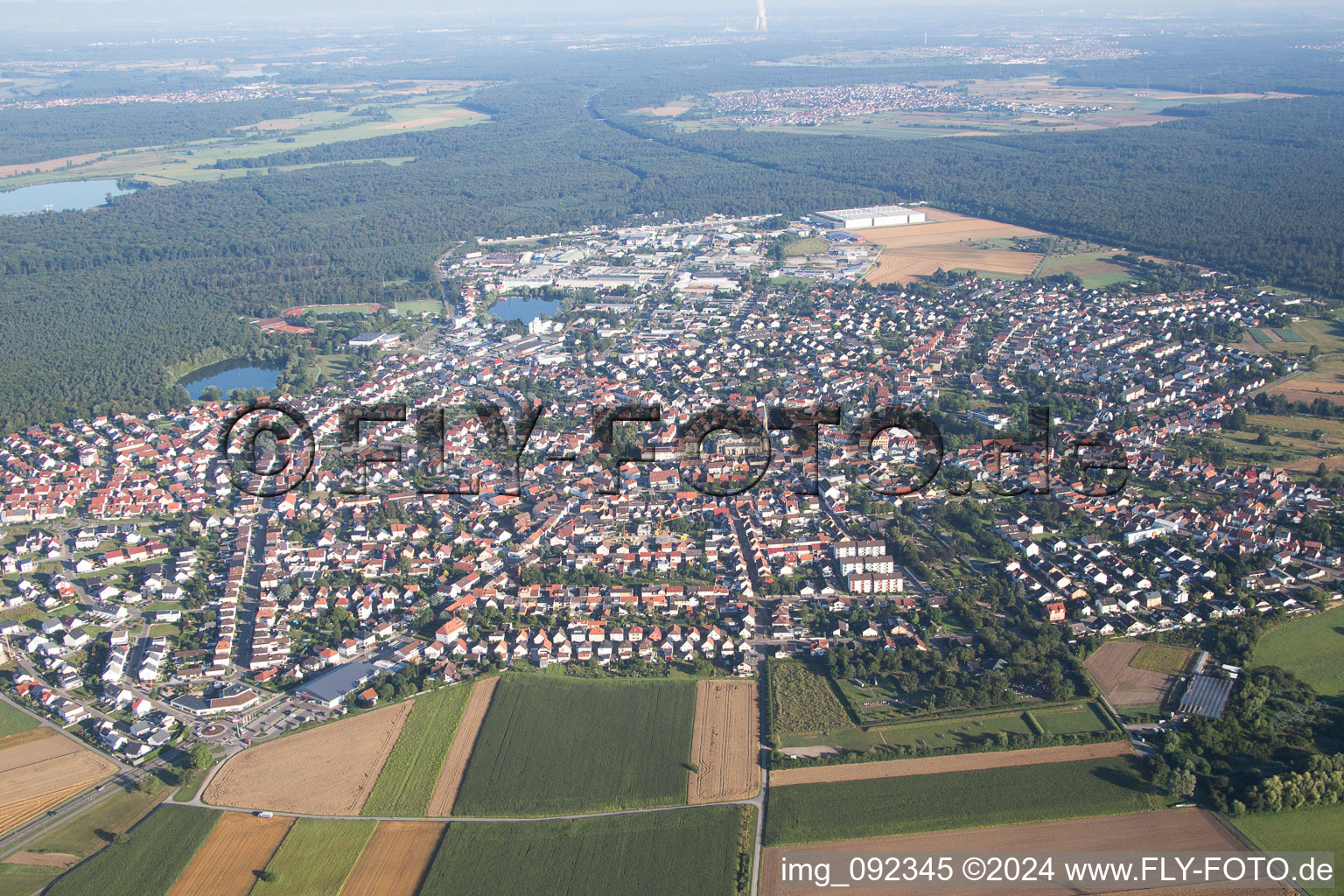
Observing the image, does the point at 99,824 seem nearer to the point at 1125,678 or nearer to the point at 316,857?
the point at 316,857

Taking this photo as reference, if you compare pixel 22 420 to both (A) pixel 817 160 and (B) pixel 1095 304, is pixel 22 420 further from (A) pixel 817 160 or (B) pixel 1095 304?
(A) pixel 817 160

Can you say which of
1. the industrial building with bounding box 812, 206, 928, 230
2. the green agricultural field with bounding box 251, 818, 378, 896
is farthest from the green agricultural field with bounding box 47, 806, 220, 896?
the industrial building with bounding box 812, 206, 928, 230

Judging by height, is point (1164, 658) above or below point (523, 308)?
below

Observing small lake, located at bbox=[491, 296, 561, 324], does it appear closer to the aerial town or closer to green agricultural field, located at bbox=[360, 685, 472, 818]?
the aerial town

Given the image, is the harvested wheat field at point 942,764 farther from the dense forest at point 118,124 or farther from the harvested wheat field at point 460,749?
the dense forest at point 118,124

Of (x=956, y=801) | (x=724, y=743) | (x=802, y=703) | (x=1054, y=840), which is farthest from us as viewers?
(x=802, y=703)

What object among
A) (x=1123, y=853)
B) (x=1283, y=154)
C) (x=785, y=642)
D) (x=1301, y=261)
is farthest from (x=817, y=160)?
(x=1123, y=853)

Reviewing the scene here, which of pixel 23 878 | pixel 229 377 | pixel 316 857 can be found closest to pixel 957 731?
pixel 316 857
